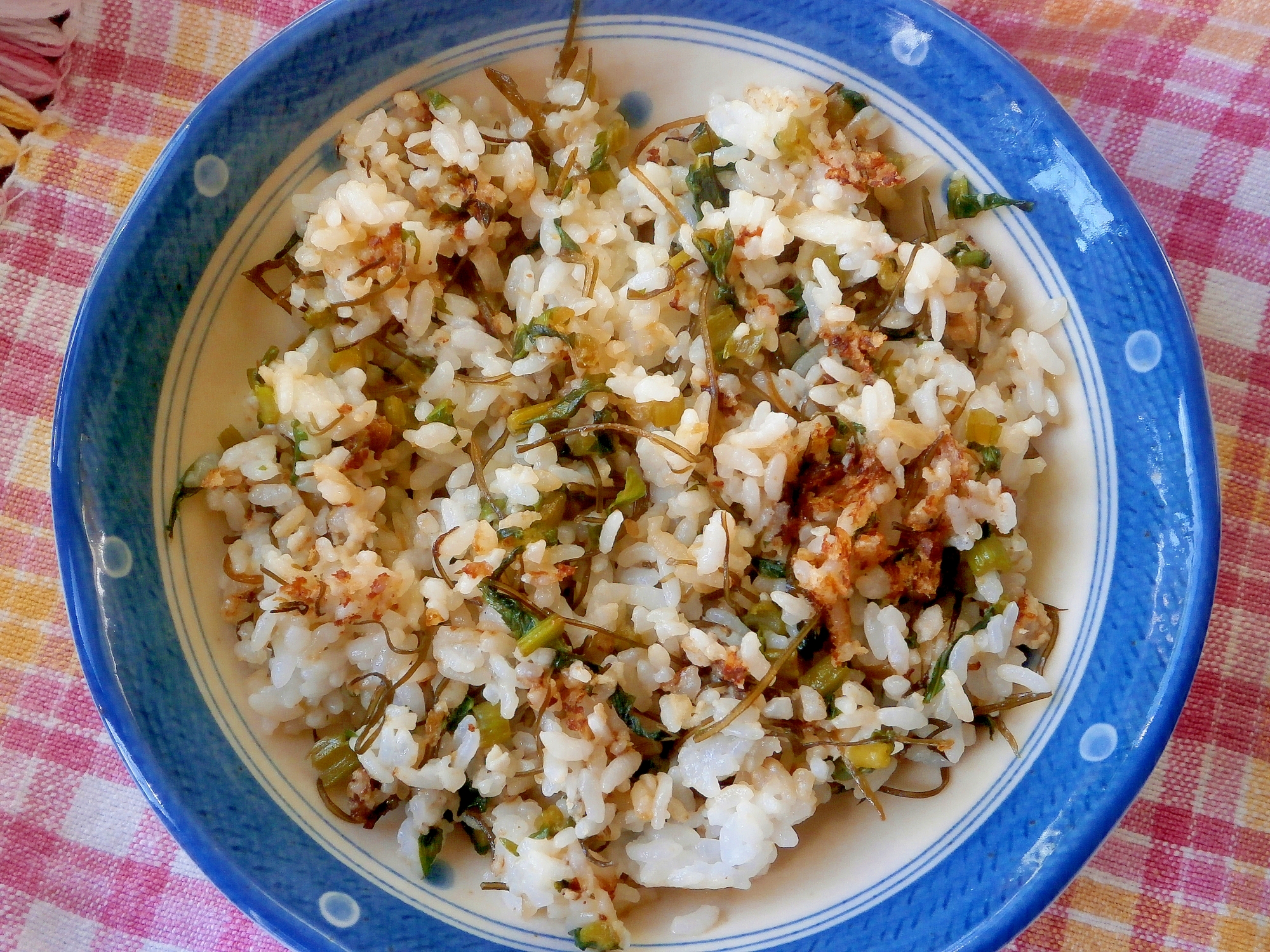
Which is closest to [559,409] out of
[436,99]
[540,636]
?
[540,636]

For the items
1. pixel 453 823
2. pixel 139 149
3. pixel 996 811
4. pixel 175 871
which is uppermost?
pixel 139 149

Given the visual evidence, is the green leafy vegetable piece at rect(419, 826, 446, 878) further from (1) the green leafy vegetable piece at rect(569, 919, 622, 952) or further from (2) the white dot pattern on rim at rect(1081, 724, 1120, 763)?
(2) the white dot pattern on rim at rect(1081, 724, 1120, 763)

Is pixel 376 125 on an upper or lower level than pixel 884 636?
upper

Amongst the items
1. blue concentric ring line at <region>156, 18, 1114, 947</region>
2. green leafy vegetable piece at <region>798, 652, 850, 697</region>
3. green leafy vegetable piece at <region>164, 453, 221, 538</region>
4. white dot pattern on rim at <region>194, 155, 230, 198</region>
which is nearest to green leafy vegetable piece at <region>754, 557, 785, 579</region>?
green leafy vegetable piece at <region>798, 652, 850, 697</region>

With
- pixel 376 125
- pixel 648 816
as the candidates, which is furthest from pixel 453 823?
pixel 376 125

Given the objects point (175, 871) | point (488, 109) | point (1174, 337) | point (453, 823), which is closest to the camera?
point (1174, 337)

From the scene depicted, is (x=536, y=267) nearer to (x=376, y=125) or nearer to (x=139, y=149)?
(x=376, y=125)

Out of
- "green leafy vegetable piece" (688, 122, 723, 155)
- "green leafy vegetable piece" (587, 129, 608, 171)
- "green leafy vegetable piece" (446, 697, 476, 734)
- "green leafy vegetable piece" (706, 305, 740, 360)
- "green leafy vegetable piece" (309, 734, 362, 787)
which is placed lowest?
"green leafy vegetable piece" (309, 734, 362, 787)

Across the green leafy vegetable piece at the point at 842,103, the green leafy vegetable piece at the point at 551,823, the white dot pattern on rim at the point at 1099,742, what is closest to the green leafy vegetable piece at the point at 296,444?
the green leafy vegetable piece at the point at 551,823
